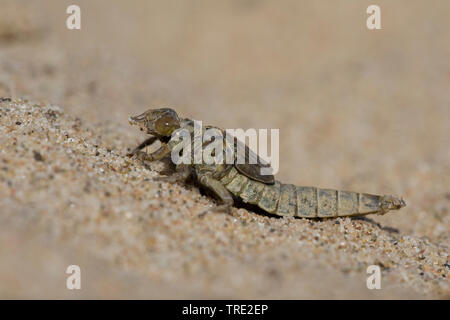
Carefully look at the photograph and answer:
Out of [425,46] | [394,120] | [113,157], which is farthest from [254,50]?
[113,157]

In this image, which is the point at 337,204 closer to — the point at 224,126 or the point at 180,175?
the point at 180,175

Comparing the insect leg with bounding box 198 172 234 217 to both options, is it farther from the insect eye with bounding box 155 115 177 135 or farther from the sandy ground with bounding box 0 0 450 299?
the insect eye with bounding box 155 115 177 135

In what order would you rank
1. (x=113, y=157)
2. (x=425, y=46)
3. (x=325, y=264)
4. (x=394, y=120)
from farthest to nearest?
(x=425, y=46)
(x=394, y=120)
(x=113, y=157)
(x=325, y=264)

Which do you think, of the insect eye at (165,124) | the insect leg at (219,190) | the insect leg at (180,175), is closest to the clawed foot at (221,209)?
the insect leg at (219,190)

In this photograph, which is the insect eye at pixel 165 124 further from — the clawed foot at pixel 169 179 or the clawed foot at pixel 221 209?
the clawed foot at pixel 221 209
